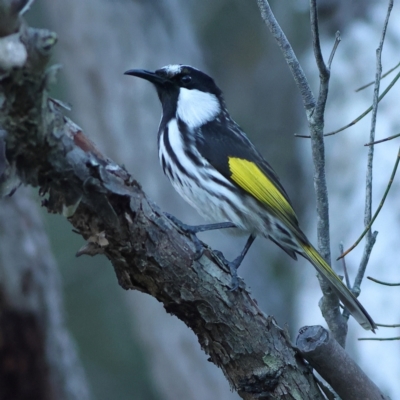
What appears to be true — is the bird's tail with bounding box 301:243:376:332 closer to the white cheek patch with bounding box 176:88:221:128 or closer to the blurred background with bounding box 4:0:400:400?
the white cheek patch with bounding box 176:88:221:128

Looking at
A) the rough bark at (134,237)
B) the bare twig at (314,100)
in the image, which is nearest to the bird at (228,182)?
the bare twig at (314,100)

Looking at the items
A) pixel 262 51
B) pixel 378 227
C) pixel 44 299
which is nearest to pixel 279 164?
pixel 262 51

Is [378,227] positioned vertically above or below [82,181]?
above

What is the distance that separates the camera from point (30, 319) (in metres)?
4.54

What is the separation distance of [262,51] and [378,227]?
15.1ft

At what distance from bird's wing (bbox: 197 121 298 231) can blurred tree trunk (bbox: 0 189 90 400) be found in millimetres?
1521

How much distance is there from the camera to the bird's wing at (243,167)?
3576 millimetres

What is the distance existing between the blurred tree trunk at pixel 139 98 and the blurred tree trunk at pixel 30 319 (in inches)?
72.1

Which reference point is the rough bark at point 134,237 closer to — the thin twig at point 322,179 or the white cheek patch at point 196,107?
the thin twig at point 322,179

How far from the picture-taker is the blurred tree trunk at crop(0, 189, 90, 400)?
4418mm

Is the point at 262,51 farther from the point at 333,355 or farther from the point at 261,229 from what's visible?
the point at 333,355

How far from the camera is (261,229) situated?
143 inches

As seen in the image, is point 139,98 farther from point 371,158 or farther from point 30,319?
point 371,158

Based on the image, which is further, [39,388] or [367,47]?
[367,47]
